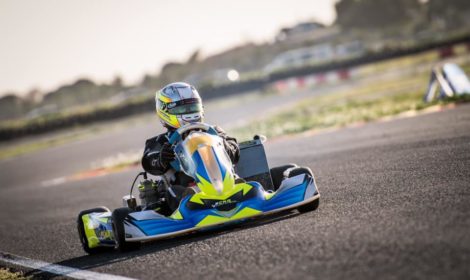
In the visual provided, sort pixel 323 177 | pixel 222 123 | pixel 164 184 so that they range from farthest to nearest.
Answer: pixel 222 123 → pixel 323 177 → pixel 164 184

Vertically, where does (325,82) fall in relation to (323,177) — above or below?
above

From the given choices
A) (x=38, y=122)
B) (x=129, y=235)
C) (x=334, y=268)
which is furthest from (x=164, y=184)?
(x=38, y=122)

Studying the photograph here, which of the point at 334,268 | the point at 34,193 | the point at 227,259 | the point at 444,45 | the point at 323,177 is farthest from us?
the point at 444,45

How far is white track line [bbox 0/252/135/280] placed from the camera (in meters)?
4.64

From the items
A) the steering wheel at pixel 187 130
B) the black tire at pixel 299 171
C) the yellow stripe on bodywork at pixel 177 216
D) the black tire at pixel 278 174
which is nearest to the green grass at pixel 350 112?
the black tire at pixel 278 174

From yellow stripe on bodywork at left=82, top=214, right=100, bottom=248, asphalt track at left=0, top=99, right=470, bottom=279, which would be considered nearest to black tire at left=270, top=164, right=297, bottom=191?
asphalt track at left=0, top=99, right=470, bottom=279

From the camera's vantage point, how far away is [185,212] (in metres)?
5.18

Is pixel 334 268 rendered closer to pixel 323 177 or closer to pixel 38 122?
pixel 323 177

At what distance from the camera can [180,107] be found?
635cm

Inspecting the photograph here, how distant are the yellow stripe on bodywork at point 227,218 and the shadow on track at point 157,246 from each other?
3.5 inches

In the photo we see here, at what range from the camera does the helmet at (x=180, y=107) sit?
635 cm

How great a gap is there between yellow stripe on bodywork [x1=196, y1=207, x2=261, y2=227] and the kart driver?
716 mm

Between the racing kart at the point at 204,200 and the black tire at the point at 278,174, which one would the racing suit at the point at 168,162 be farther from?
the black tire at the point at 278,174

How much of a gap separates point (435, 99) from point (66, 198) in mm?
7994
